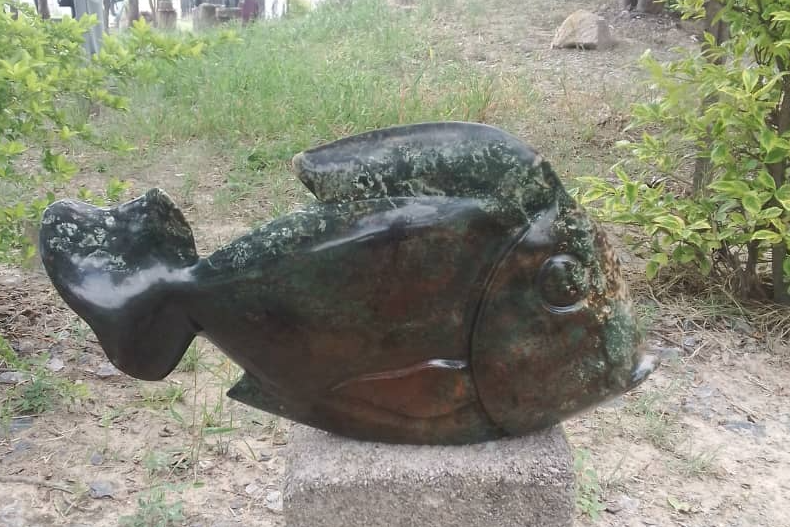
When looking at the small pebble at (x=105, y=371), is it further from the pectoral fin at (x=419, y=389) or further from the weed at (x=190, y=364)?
the pectoral fin at (x=419, y=389)

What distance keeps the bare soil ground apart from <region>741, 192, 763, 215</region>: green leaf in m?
0.62

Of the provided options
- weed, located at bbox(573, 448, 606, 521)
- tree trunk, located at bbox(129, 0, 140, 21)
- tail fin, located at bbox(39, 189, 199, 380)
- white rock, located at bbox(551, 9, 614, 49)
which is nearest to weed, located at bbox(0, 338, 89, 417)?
tail fin, located at bbox(39, 189, 199, 380)

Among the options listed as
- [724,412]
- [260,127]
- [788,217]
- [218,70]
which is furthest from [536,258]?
[218,70]

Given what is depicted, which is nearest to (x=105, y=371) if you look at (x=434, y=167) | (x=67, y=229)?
(x=67, y=229)

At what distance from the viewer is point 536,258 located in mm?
1494

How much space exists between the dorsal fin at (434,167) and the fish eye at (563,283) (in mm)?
135

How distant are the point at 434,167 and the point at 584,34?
6289 mm

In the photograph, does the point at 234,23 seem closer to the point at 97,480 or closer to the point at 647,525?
the point at 97,480

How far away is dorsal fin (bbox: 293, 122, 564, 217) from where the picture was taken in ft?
4.86

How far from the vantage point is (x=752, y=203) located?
298 centimetres

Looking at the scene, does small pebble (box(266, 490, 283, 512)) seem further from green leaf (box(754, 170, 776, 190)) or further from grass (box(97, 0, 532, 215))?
green leaf (box(754, 170, 776, 190))

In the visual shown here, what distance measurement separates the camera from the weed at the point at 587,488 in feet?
7.64

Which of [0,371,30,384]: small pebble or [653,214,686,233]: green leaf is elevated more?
[653,214,686,233]: green leaf

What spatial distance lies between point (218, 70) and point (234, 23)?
3.25 metres
